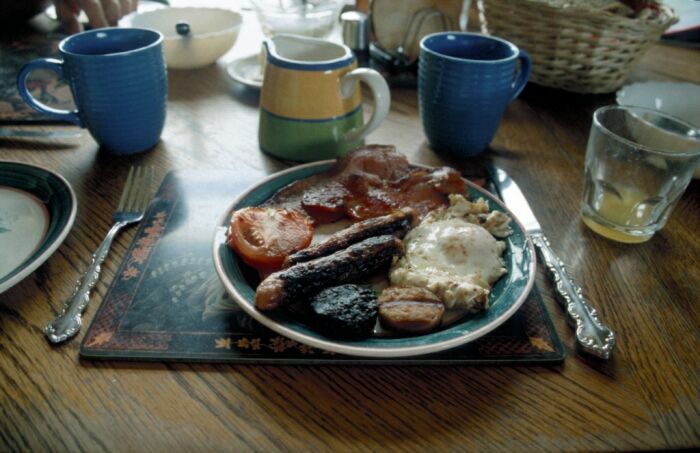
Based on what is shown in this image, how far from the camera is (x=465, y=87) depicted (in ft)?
3.32

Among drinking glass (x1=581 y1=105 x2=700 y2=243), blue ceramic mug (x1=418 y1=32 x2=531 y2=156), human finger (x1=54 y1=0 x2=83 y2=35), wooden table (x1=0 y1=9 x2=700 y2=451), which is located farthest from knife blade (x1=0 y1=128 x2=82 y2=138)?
drinking glass (x1=581 y1=105 x2=700 y2=243)

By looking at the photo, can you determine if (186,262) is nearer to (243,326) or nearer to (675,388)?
(243,326)

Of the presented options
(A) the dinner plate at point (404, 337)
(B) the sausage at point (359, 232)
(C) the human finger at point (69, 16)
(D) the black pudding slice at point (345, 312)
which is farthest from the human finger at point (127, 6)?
(D) the black pudding slice at point (345, 312)

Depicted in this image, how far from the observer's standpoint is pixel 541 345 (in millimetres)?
631

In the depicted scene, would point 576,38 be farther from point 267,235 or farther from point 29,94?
point 29,94

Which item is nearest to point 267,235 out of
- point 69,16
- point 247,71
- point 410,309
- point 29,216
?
point 410,309

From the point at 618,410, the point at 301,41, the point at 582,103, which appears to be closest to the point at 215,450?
the point at 618,410

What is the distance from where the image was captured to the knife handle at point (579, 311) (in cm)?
63

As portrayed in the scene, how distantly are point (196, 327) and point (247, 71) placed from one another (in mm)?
969

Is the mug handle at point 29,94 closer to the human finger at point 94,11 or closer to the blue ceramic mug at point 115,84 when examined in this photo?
the blue ceramic mug at point 115,84

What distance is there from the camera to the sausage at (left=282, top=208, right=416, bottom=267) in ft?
2.23

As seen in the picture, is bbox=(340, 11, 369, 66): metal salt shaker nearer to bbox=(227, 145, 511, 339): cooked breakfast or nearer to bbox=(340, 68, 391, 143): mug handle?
bbox=(340, 68, 391, 143): mug handle

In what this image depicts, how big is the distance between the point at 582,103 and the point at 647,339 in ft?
2.94

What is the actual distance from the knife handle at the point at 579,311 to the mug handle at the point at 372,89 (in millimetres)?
396
